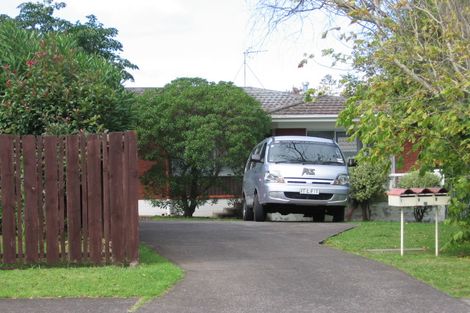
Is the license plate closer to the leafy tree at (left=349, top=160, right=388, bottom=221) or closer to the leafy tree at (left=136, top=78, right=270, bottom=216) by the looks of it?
the leafy tree at (left=349, top=160, right=388, bottom=221)

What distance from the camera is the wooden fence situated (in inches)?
343

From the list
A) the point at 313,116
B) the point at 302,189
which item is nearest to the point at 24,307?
the point at 302,189

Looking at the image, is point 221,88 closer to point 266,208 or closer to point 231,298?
point 266,208

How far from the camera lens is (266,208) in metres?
16.0

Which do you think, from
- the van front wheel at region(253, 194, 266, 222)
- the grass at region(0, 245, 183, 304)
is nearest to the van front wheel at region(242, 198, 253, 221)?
the van front wheel at region(253, 194, 266, 222)

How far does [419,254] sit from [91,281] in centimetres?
491

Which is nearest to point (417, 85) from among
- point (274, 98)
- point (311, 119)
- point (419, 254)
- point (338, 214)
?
point (419, 254)

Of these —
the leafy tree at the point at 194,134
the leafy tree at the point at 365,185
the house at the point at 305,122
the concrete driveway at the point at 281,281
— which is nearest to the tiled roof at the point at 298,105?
the house at the point at 305,122

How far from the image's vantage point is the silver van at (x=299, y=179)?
15.4 meters

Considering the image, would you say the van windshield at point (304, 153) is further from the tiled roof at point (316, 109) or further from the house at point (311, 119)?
the tiled roof at point (316, 109)

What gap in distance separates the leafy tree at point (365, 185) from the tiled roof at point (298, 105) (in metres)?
3.40

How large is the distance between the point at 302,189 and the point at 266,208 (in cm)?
109

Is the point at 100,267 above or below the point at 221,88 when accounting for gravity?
below

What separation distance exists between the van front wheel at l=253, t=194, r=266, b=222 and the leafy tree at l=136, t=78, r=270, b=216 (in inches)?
133
